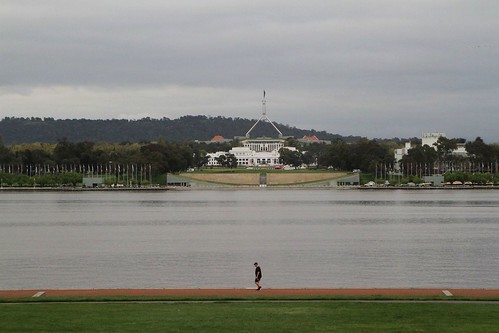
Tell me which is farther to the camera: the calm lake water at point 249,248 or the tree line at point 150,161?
the tree line at point 150,161

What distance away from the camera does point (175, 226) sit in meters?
66.0

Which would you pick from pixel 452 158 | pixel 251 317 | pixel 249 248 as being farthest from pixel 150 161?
pixel 251 317

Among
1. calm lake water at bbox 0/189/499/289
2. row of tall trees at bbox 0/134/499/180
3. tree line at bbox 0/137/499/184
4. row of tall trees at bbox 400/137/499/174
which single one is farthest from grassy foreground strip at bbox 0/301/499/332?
row of tall trees at bbox 400/137/499/174

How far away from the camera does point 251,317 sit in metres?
21.9

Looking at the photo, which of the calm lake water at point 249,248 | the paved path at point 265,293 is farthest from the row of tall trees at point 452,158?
the paved path at point 265,293

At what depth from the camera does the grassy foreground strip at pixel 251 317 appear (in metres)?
20.3

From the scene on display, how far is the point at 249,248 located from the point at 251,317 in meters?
27.0

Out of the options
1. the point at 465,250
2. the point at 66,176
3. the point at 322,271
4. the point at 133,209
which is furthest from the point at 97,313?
the point at 66,176

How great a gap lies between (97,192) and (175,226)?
82.0 meters

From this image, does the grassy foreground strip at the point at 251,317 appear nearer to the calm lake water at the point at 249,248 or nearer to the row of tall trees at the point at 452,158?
the calm lake water at the point at 249,248

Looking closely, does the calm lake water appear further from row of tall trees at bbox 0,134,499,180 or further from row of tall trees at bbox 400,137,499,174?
row of tall trees at bbox 400,137,499,174

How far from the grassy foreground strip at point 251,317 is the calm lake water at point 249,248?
8.87m

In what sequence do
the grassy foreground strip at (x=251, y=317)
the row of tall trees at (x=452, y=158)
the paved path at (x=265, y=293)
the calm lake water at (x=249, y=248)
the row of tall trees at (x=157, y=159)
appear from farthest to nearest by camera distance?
the row of tall trees at (x=452, y=158) → the row of tall trees at (x=157, y=159) → the calm lake water at (x=249, y=248) → the paved path at (x=265, y=293) → the grassy foreground strip at (x=251, y=317)

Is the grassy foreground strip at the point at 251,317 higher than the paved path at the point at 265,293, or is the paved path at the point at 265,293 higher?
the grassy foreground strip at the point at 251,317
